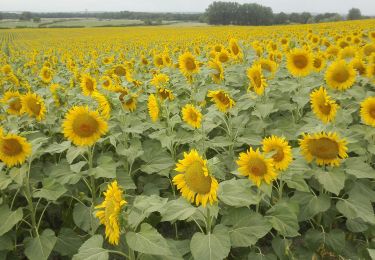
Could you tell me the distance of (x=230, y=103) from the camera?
3.64 meters

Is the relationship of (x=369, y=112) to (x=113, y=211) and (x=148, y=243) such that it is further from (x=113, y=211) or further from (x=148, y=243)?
(x=113, y=211)

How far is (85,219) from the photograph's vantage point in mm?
3055

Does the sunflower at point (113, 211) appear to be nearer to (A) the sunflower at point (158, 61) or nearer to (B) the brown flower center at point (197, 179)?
(B) the brown flower center at point (197, 179)

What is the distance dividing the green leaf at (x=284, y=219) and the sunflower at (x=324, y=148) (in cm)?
42

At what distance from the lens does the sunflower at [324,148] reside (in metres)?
2.75

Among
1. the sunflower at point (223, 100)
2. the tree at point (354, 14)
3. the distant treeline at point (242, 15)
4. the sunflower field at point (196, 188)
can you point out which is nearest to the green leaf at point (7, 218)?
the sunflower field at point (196, 188)

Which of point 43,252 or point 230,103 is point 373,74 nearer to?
point 230,103

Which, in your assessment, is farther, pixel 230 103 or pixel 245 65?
pixel 245 65

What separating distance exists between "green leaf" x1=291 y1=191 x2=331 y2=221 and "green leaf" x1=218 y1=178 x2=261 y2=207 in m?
0.63

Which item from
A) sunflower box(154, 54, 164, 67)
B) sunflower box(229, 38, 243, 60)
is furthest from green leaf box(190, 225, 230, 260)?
sunflower box(154, 54, 164, 67)

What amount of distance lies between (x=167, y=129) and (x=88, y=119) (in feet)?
3.65

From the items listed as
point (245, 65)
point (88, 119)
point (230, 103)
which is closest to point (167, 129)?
point (230, 103)

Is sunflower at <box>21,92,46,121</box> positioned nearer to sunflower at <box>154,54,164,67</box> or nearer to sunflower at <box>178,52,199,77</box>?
sunflower at <box>178,52,199,77</box>

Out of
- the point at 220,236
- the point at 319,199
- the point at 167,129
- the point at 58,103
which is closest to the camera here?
the point at 220,236
